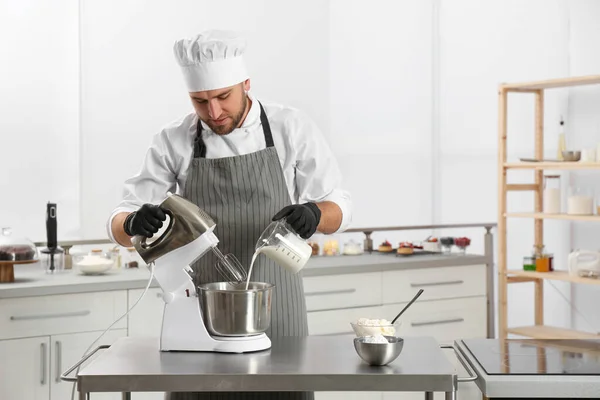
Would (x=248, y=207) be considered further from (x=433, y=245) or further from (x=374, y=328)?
(x=433, y=245)

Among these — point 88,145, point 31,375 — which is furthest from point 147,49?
point 31,375

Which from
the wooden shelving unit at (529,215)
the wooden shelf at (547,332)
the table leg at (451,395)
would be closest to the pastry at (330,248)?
the wooden shelving unit at (529,215)

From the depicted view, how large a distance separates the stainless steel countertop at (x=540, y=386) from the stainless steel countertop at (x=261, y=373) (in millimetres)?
113

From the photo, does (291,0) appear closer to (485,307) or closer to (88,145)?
(88,145)

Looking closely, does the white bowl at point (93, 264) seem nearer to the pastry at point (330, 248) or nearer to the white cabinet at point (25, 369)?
the white cabinet at point (25, 369)

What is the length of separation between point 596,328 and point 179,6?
3.12 metres

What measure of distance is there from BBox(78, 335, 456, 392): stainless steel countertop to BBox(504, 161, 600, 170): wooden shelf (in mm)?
2849

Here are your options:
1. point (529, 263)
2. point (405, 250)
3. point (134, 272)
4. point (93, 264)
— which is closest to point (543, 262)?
point (529, 263)

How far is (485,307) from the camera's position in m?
4.65

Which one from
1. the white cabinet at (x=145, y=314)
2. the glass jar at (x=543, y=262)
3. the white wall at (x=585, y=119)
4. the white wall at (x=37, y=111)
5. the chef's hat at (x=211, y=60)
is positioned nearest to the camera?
the chef's hat at (x=211, y=60)

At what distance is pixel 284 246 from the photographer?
7.32 feet

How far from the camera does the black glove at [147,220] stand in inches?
82.7

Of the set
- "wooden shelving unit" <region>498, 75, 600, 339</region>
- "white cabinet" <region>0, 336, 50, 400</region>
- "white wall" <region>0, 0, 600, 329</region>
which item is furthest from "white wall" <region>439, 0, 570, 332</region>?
"white cabinet" <region>0, 336, 50, 400</region>

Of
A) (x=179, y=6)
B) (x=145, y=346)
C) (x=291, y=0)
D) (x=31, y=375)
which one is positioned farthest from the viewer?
(x=291, y=0)
